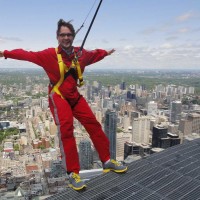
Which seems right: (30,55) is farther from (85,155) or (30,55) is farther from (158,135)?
(158,135)

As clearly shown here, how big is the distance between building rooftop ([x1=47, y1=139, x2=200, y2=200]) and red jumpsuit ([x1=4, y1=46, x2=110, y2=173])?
290 mm

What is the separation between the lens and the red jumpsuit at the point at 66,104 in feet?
6.97

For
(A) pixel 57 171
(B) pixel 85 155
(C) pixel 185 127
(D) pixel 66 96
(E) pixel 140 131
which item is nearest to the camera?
(D) pixel 66 96

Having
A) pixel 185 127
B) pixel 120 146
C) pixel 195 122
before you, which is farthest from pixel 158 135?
pixel 195 122

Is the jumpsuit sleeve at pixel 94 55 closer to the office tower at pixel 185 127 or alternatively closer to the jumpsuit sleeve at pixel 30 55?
the jumpsuit sleeve at pixel 30 55

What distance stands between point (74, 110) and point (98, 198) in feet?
2.37

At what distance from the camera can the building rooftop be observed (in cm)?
230

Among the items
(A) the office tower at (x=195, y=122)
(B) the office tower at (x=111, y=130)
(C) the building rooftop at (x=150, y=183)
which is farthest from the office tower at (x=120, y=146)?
(C) the building rooftop at (x=150, y=183)

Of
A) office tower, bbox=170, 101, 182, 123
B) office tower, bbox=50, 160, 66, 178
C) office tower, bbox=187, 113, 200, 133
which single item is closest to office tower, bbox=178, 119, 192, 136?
office tower, bbox=187, 113, 200, 133

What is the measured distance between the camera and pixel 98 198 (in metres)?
2.22

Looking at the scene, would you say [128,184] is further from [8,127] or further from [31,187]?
[8,127]

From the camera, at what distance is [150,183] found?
2.57 metres

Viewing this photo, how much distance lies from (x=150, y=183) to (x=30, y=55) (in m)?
1.54

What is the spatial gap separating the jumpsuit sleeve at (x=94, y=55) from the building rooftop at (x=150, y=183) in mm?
1039
